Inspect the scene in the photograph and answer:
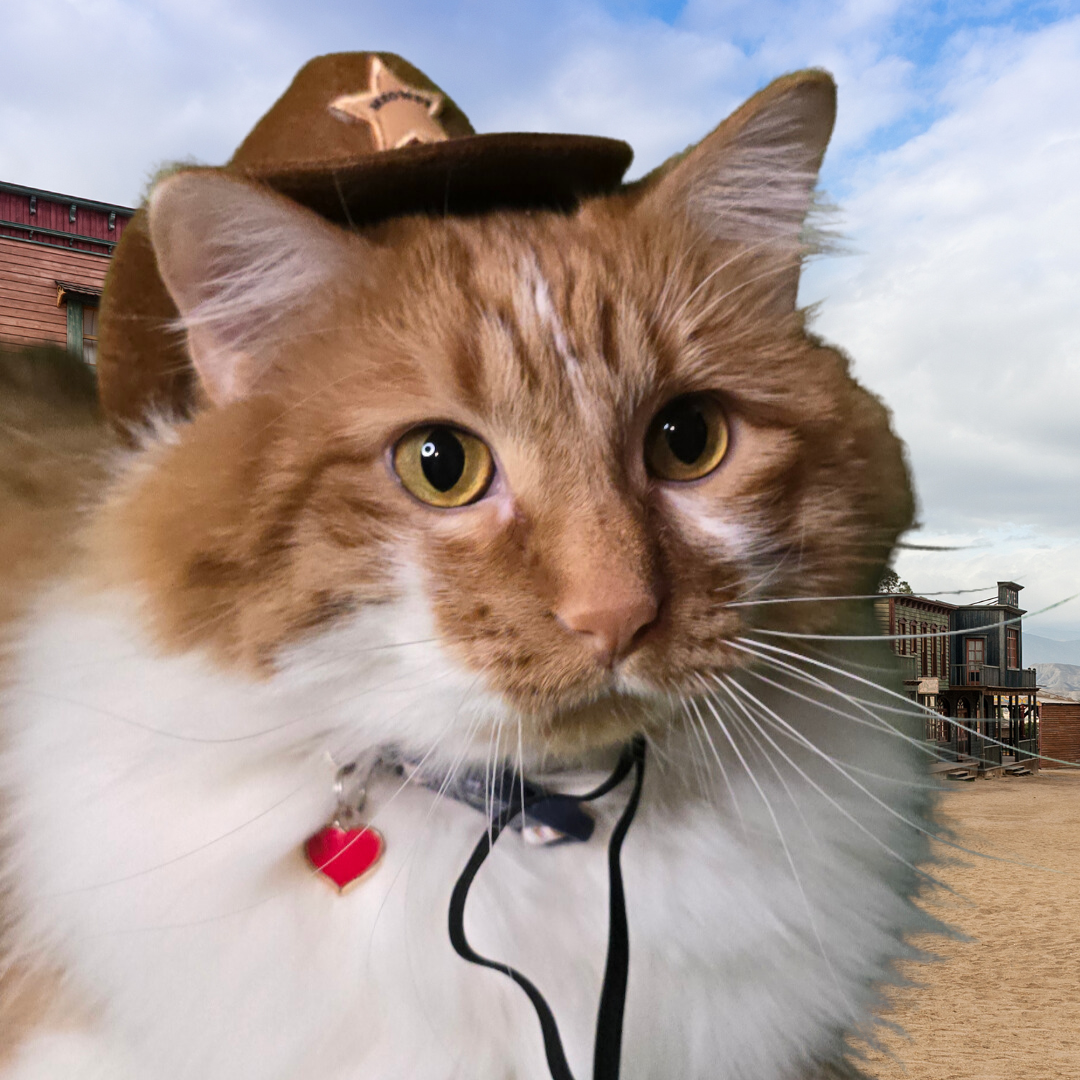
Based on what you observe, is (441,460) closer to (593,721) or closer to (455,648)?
(455,648)

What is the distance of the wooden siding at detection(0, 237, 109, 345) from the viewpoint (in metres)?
7.07

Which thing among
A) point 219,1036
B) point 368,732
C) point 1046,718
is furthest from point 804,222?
point 1046,718

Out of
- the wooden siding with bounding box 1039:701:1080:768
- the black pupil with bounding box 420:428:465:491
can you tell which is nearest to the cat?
the black pupil with bounding box 420:428:465:491

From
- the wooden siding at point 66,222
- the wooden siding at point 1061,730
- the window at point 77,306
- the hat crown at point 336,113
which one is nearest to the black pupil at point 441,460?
the hat crown at point 336,113

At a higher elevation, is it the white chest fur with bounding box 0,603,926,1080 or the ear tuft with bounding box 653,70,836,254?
the ear tuft with bounding box 653,70,836,254

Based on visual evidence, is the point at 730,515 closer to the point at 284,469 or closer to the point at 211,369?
the point at 284,469

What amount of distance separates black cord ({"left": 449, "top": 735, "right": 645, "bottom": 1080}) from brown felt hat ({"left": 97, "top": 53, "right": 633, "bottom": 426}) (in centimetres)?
76

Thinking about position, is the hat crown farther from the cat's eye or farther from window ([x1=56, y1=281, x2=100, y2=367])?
window ([x1=56, y1=281, x2=100, y2=367])

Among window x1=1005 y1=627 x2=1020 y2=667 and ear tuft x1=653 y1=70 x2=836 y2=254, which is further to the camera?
window x1=1005 y1=627 x2=1020 y2=667

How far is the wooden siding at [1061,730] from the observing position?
22.1 metres

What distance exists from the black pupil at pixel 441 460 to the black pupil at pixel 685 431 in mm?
274

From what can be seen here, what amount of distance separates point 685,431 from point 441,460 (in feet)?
1.07

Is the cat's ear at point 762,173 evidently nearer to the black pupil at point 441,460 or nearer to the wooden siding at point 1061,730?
the black pupil at point 441,460

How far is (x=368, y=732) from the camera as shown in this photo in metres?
1.15
